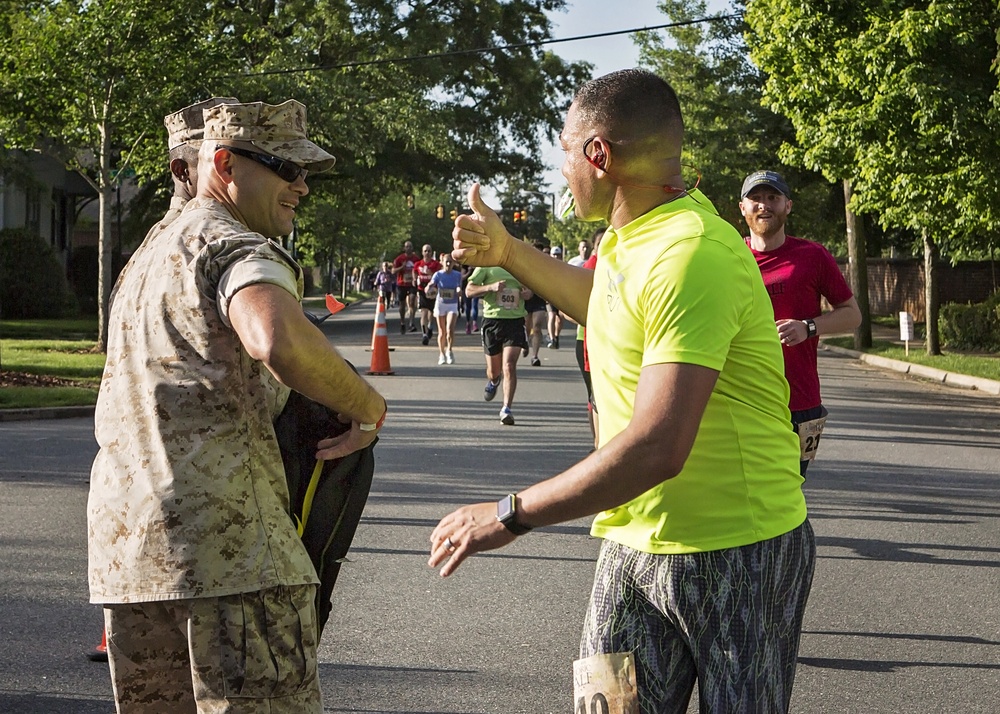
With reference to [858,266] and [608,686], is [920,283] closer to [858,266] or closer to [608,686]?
[858,266]

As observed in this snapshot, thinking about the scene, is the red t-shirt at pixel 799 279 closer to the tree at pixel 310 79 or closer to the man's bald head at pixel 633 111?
the man's bald head at pixel 633 111

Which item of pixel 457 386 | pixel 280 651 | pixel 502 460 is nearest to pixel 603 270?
pixel 280 651

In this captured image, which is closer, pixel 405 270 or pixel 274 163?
pixel 274 163

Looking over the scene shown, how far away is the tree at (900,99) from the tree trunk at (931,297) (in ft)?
8.35

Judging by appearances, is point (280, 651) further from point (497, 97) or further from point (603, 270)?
point (497, 97)

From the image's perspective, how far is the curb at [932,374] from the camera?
1892 cm

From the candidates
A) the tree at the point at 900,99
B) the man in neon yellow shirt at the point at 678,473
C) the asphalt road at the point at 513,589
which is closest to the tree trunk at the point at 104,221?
the asphalt road at the point at 513,589

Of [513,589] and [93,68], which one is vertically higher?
[93,68]

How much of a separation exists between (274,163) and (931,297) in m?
23.9

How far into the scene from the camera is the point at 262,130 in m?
2.97

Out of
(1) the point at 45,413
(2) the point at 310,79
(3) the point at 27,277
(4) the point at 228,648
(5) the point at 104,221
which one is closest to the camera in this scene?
(4) the point at 228,648

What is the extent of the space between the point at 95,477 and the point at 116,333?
32 centimetres

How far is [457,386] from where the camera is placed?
18.0m

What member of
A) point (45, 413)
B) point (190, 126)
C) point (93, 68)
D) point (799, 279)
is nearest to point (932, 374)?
point (45, 413)
